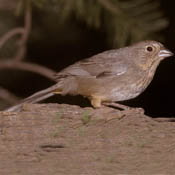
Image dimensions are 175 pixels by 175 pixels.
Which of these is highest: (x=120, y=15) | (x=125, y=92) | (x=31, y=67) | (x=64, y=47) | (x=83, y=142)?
(x=64, y=47)

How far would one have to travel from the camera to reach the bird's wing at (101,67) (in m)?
3.87

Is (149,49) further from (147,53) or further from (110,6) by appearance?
(110,6)

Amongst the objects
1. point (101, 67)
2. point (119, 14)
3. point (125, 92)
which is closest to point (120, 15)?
point (119, 14)

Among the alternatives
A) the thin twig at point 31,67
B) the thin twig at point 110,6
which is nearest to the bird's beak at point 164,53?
the thin twig at point 110,6

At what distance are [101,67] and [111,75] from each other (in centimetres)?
10

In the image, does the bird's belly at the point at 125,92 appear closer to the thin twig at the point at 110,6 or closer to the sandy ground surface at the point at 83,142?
the thin twig at the point at 110,6

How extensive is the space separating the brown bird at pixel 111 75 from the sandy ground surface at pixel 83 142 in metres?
0.99

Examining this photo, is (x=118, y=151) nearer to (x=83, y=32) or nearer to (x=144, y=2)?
(x=144, y=2)

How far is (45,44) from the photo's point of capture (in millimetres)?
5188

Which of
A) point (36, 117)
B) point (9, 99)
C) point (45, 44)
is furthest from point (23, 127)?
point (45, 44)

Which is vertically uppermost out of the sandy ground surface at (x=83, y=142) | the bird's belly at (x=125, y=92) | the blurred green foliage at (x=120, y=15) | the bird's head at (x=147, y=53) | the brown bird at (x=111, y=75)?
the blurred green foliage at (x=120, y=15)

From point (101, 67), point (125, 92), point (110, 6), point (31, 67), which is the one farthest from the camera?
point (31, 67)

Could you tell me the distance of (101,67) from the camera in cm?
398

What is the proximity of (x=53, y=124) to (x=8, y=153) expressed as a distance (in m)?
0.25
